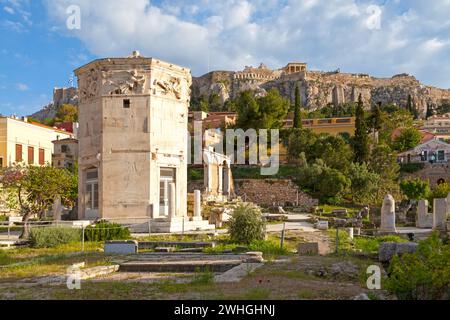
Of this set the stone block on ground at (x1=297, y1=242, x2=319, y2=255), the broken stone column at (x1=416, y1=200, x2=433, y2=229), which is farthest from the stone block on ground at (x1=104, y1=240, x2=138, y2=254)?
the broken stone column at (x1=416, y1=200, x2=433, y2=229)

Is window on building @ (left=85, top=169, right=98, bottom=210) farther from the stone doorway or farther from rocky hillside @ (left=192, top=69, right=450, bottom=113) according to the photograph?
rocky hillside @ (left=192, top=69, right=450, bottom=113)

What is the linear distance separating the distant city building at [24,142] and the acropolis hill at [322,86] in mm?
76414

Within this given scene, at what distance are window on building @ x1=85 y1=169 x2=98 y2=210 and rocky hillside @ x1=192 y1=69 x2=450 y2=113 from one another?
4348 inches

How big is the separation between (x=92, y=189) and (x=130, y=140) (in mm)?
3086

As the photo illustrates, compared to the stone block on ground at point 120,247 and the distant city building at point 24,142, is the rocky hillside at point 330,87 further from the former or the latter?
the stone block on ground at point 120,247

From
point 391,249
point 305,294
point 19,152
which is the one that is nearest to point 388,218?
point 391,249

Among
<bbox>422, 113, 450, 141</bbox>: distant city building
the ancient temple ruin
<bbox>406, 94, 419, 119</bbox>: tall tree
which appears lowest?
the ancient temple ruin

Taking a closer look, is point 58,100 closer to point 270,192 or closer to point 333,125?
point 333,125

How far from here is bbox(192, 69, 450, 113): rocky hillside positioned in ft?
450

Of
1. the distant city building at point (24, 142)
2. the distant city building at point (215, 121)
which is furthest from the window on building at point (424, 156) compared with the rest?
the distant city building at point (24, 142)

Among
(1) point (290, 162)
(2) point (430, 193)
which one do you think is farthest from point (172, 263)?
(1) point (290, 162)
